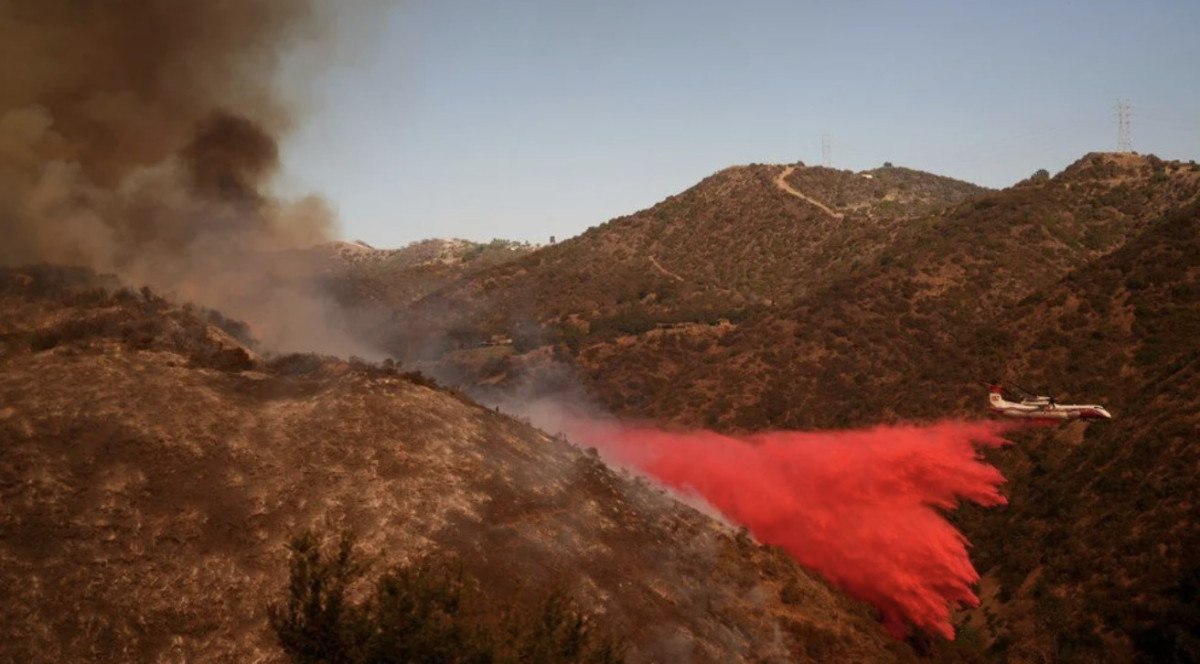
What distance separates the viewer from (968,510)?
4672cm

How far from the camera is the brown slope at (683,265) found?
4665 inches

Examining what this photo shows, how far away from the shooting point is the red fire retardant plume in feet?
123

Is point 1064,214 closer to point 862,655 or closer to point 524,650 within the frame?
point 862,655

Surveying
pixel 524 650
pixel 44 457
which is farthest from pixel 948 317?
pixel 44 457

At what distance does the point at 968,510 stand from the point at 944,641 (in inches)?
545

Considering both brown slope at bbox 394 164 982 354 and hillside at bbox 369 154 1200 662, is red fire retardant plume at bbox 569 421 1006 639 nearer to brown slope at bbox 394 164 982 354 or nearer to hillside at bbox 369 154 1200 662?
hillside at bbox 369 154 1200 662

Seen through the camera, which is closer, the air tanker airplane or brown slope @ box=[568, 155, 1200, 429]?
the air tanker airplane

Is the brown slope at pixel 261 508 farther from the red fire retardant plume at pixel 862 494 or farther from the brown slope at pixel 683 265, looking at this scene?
the brown slope at pixel 683 265

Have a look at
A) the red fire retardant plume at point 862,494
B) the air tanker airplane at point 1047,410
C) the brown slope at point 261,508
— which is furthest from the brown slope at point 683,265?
the brown slope at point 261,508

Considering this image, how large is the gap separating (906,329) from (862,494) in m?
43.0

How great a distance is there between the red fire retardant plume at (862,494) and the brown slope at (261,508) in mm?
4985

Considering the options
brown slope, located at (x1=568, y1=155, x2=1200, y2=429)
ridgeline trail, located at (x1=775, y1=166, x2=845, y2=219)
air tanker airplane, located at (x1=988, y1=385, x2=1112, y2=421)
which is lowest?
air tanker airplane, located at (x1=988, y1=385, x2=1112, y2=421)

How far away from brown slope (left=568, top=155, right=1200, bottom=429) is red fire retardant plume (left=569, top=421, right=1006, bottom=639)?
1195 centimetres

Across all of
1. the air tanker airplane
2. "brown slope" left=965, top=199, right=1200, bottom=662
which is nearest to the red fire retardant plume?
"brown slope" left=965, top=199, right=1200, bottom=662
